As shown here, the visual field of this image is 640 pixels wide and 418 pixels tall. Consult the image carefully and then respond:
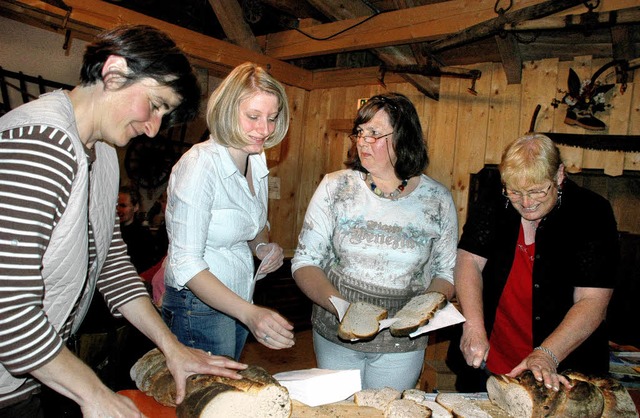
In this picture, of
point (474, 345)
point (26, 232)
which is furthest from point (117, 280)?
point (474, 345)

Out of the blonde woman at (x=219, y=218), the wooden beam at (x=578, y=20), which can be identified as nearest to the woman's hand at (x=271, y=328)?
the blonde woman at (x=219, y=218)

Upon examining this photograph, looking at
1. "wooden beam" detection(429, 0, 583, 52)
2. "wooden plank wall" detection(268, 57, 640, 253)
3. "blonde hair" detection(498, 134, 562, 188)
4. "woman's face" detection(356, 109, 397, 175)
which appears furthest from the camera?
"wooden plank wall" detection(268, 57, 640, 253)

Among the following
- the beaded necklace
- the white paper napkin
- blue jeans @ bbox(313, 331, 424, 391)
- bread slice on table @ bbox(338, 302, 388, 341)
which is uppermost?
the beaded necklace

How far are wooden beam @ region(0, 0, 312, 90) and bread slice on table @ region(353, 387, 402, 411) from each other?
2810mm

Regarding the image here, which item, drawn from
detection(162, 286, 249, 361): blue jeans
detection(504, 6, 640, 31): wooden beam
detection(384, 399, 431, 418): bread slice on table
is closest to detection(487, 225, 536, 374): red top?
detection(384, 399, 431, 418): bread slice on table

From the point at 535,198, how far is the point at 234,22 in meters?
4.01

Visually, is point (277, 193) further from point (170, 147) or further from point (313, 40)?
point (313, 40)

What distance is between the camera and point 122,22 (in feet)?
13.1

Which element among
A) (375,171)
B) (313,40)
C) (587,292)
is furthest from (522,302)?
(313,40)

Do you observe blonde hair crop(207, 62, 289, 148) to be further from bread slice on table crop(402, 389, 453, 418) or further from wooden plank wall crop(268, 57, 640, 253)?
wooden plank wall crop(268, 57, 640, 253)

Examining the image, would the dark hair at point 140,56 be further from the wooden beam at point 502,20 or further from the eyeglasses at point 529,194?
the wooden beam at point 502,20

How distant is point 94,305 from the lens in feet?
8.69

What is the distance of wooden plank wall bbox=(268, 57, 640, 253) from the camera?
3.84m

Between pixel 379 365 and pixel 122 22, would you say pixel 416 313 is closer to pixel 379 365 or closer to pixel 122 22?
pixel 379 365
